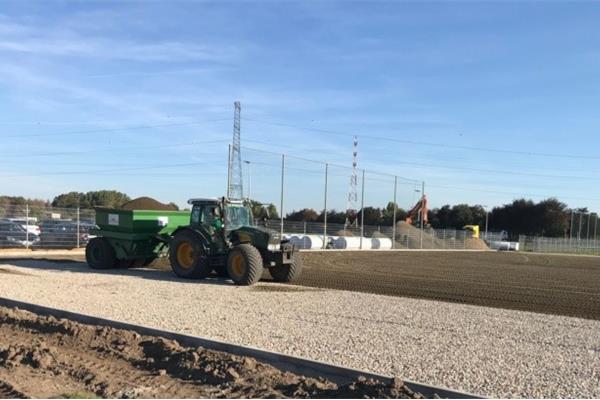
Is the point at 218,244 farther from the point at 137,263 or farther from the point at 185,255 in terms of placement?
the point at 137,263

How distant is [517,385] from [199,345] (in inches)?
159

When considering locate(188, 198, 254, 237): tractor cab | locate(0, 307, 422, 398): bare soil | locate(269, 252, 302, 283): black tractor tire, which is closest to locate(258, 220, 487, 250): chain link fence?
locate(269, 252, 302, 283): black tractor tire

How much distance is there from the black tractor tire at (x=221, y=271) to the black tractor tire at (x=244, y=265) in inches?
35.0

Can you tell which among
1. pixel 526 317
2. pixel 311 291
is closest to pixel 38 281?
pixel 311 291

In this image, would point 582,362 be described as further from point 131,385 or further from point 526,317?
point 131,385

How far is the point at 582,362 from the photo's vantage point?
25.5ft

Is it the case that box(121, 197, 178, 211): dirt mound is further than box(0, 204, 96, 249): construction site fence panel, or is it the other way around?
box(121, 197, 178, 211): dirt mound

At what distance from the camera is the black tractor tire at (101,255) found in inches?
749

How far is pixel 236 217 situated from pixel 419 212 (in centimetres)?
4557

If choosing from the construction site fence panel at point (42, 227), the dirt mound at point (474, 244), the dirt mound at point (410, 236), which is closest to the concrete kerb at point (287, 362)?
the construction site fence panel at point (42, 227)

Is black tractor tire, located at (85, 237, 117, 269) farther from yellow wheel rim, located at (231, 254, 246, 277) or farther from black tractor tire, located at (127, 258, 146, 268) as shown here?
yellow wheel rim, located at (231, 254, 246, 277)

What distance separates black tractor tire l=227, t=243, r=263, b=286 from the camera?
15633 mm

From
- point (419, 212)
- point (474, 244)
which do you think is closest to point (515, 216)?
point (474, 244)

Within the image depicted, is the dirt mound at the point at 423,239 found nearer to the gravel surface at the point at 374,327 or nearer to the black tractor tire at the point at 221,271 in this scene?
the black tractor tire at the point at 221,271
